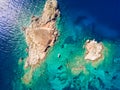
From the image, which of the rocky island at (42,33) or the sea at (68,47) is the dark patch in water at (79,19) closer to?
the sea at (68,47)

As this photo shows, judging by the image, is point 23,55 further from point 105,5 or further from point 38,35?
point 105,5

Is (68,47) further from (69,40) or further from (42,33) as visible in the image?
(42,33)

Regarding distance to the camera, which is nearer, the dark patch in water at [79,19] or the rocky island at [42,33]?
the rocky island at [42,33]

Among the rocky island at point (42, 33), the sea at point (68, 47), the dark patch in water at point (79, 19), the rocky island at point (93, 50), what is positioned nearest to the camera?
the sea at point (68, 47)

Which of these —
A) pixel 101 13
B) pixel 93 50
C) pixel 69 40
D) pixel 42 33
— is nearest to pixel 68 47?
pixel 69 40

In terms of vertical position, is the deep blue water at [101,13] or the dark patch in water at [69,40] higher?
the deep blue water at [101,13]

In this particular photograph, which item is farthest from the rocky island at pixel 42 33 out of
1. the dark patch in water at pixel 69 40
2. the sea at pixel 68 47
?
the dark patch in water at pixel 69 40

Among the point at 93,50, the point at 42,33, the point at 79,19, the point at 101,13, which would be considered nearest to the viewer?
the point at 93,50
